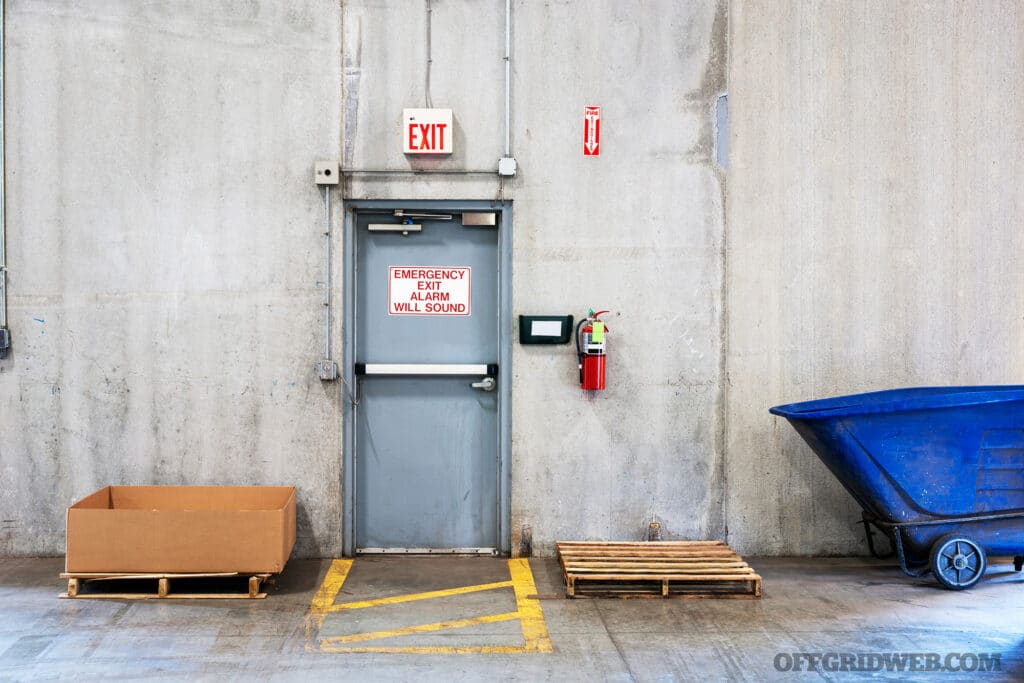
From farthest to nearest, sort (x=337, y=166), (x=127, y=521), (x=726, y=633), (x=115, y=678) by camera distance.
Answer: (x=337, y=166)
(x=127, y=521)
(x=726, y=633)
(x=115, y=678)

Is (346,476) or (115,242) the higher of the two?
(115,242)

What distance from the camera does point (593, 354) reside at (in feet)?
15.4

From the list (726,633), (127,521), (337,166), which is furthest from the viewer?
(337,166)

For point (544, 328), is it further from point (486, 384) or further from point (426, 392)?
point (426, 392)

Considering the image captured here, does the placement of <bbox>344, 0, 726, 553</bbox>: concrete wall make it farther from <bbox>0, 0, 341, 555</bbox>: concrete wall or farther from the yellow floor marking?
the yellow floor marking

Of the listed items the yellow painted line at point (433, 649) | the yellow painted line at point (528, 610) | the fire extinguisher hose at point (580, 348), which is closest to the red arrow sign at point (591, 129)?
the fire extinguisher hose at point (580, 348)

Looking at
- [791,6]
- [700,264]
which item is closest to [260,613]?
[700,264]

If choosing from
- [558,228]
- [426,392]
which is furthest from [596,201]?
[426,392]

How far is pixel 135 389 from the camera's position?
4797mm

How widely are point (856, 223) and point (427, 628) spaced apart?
3541 millimetres

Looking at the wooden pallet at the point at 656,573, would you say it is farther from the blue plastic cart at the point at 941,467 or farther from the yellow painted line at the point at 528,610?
the blue plastic cart at the point at 941,467

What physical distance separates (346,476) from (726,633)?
243 cm

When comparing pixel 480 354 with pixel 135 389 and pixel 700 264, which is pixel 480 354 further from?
pixel 135 389

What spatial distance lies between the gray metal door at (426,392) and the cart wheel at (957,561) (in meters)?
2.53
